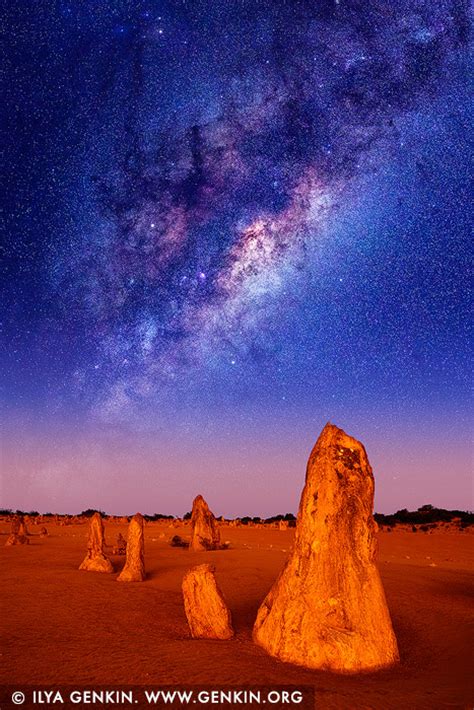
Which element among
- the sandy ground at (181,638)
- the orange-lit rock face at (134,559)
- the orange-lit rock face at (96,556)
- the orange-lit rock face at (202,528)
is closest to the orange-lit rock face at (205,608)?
the sandy ground at (181,638)

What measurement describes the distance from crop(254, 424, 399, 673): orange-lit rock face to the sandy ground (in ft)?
1.24

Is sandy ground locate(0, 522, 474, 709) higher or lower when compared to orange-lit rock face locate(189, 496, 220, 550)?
lower

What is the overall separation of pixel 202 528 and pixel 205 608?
705 inches

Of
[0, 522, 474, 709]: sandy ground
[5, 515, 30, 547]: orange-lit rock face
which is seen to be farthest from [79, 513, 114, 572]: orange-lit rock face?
[5, 515, 30, 547]: orange-lit rock face

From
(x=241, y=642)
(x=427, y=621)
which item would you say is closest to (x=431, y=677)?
(x=241, y=642)

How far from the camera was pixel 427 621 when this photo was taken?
1270 centimetres

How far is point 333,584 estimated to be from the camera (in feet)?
29.9

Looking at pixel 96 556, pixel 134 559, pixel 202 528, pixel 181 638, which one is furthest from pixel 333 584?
pixel 202 528

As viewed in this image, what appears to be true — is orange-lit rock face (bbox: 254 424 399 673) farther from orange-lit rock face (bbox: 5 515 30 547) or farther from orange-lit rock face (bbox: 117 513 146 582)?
orange-lit rock face (bbox: 5 515 30 547)

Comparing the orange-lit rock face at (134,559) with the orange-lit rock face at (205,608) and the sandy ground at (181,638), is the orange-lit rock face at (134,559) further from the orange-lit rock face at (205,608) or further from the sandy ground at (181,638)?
the orange-lit rock face at (205,608)

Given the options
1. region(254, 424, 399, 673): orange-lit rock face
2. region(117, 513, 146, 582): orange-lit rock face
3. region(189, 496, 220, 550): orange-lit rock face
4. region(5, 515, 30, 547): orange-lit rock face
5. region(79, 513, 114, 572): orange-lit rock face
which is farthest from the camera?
region(5, 515, 30, 547): orange-lit rock face

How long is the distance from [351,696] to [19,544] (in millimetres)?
26094

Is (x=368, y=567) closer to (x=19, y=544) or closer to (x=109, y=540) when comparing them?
(x=19, y=544)

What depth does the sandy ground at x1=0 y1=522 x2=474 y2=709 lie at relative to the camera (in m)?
7.62
